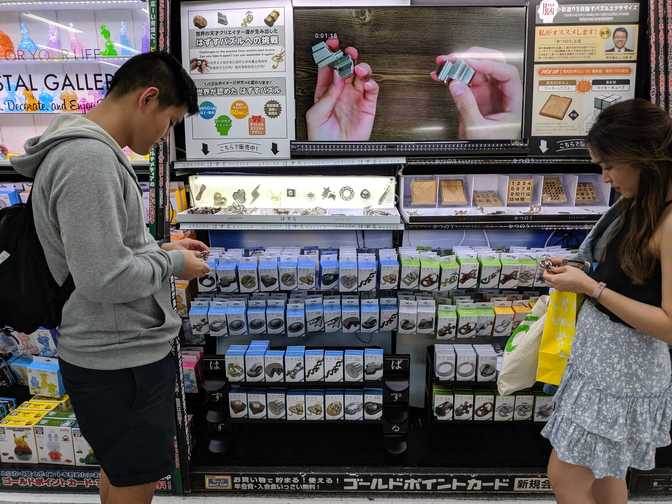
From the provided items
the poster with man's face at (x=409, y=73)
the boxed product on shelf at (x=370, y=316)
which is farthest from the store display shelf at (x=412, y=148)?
the boxed product on shelf at (x=370, y=316)

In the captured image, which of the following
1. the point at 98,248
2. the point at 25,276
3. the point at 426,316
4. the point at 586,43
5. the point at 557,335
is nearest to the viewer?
the point at 98,248

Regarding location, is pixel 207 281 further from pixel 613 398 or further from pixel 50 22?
pixel 613 398

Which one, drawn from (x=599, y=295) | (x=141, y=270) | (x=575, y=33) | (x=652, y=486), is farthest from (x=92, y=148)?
(x=652, y=486)

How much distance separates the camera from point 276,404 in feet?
9.83

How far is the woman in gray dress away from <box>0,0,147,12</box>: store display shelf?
252cm

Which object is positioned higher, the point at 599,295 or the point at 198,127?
the point at 198,127

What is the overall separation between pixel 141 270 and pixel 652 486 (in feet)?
9.49

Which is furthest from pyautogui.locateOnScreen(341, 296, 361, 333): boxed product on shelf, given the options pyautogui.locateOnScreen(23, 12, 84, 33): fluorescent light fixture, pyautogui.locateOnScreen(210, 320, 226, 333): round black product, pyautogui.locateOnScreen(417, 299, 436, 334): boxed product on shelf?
pyautogui.locateOnScreen(23, 12, 84, 33): fluorescent light fixture

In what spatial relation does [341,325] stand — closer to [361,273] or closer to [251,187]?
[361,273]

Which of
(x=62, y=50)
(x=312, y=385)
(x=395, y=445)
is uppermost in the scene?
(x=62, y=50)

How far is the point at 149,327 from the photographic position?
5.27 ft

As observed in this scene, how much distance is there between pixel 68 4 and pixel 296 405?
2675 millimetres

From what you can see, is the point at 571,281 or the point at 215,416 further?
the point at 215,416

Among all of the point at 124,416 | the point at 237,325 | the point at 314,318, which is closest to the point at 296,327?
the point at 314,318
